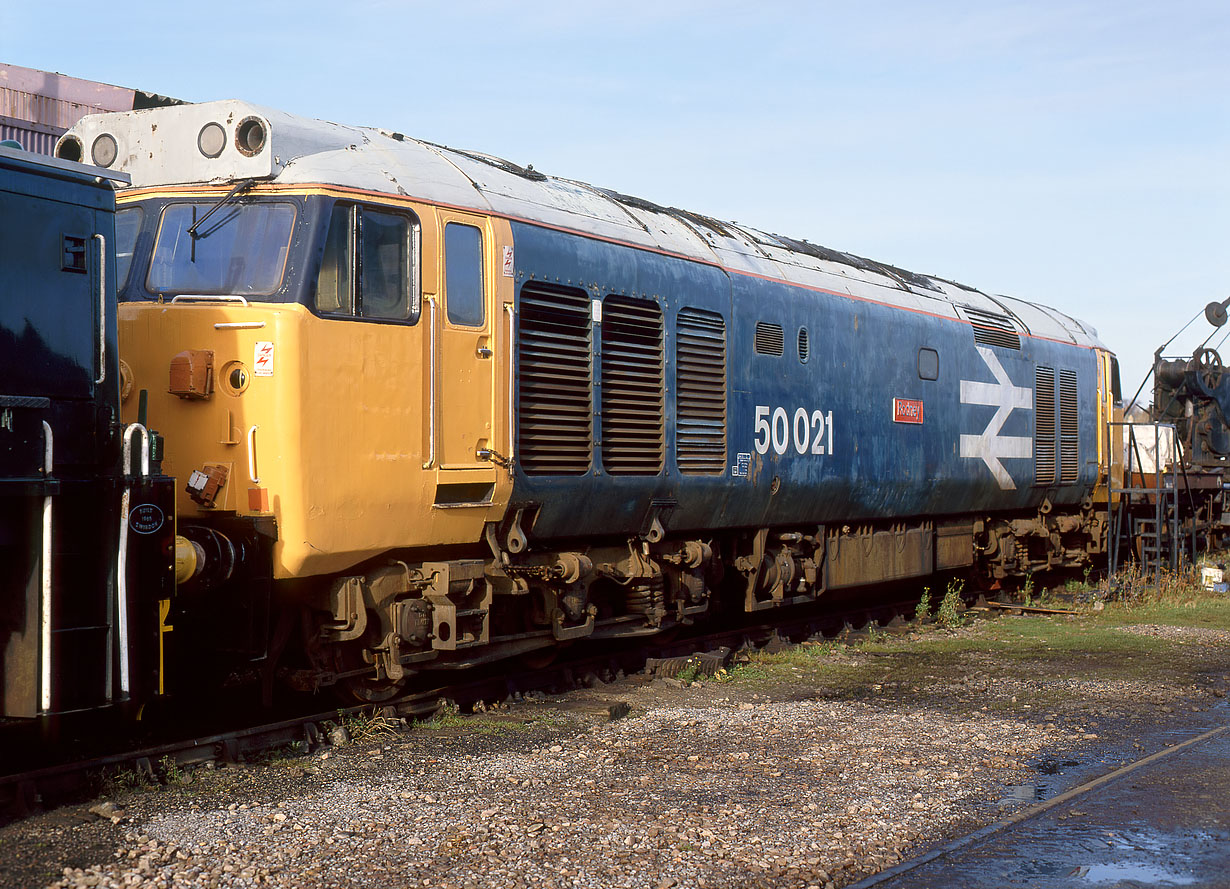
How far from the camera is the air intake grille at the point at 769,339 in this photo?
10.5m

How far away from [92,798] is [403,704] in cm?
221

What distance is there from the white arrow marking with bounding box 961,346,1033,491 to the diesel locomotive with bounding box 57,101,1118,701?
2.42 metres

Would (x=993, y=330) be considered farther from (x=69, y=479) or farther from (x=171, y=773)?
(x=69, y=479)

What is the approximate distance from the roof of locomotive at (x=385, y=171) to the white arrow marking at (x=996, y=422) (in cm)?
328

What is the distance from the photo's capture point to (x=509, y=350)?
798cm

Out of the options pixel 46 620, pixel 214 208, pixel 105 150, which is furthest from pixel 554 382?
pixel 46 620

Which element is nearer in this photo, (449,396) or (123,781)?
(123,781)

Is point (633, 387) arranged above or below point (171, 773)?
above

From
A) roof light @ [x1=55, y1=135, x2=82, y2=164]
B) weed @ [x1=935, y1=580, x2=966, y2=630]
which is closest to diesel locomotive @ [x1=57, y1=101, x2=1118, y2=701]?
roof light @ [x1=55, y1=135, x2=82, y2=164]

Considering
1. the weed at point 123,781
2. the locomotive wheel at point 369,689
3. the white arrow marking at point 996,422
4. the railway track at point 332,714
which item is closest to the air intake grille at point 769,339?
the railway track at point 332,714

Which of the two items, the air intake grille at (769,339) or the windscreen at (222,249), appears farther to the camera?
the air intake grille at (769,339)

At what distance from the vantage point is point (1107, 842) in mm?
5602

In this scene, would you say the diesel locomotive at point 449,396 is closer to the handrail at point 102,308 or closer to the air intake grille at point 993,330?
the handrail at point 102,308

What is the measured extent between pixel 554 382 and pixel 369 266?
5.46 ft
